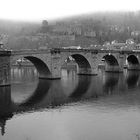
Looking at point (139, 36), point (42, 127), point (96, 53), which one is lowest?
point (42, 127)

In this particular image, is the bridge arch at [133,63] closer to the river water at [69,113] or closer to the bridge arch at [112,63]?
the bridge arch at [112,63]

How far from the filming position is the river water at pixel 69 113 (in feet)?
81.7

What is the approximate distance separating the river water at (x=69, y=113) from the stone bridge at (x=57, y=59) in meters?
4.28

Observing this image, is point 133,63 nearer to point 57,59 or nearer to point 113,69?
point 113,69

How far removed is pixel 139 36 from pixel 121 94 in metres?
131

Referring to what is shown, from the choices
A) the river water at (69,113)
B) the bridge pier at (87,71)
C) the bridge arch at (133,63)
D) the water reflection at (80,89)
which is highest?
the bridge arch at (133,63)

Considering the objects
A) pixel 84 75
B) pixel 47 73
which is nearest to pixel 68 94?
pixel 47 73

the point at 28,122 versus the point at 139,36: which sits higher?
the point at 139,36

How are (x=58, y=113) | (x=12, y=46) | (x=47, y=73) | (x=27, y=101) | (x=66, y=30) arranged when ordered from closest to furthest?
1. (x=58, y=113)
2. (x=27, y=101)
3. (x=47, y=73)
4. (x=12, y=46)
5. (x=66, y=30)

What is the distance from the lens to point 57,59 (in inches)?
2231

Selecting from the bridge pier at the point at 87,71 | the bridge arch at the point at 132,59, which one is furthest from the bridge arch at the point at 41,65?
the bridge arch at the point at 132,59

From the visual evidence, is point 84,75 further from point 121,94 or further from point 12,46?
point 12,46

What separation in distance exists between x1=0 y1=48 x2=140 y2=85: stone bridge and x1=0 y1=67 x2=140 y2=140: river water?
14.0 ft

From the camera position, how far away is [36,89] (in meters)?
46.7
